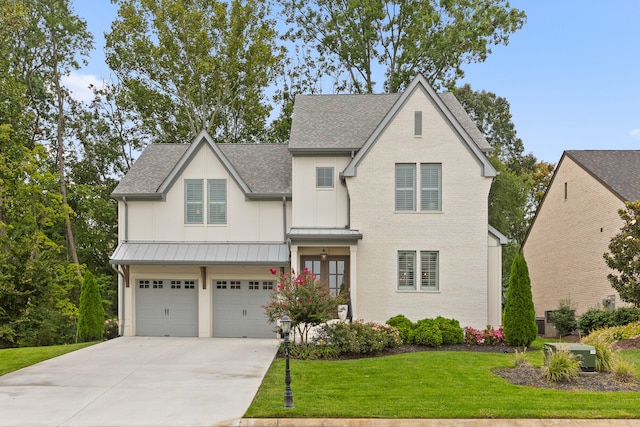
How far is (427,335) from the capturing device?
2006 centimetres

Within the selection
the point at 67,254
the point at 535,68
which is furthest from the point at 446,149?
A: the point at 67,254

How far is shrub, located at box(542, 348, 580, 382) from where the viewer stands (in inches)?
553

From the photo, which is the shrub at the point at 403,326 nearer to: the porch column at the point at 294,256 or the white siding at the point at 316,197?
the porch column at the point at 294,256

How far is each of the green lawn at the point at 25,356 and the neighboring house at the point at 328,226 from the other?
13.6ft

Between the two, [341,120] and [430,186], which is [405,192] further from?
[341,120]

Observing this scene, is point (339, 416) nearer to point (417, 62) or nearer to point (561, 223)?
point (561, 223)

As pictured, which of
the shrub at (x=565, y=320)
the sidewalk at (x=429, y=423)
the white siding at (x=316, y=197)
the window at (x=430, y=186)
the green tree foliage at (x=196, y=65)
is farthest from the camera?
the green tree foliage at (x=196, y=65)

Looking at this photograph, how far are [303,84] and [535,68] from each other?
1579 centimetres

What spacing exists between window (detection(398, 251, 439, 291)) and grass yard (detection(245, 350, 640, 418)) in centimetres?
601

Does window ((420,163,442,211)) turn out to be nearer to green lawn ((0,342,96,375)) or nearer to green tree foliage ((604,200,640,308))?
green tree foliage ((604,200,640,308))

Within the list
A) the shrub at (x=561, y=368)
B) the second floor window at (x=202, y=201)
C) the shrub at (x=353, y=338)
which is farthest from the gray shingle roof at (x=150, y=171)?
the shrub at (x=561, y=368)

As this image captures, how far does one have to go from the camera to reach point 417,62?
1502 inches

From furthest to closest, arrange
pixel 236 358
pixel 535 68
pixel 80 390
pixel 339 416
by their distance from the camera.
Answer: pixel 535 68 < pixel 236 358 < pixel 80 390 < pixel 339 416

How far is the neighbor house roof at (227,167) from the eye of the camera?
24.2 meters
